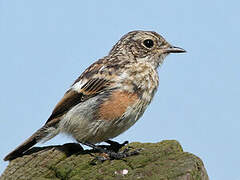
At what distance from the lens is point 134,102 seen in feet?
27.0

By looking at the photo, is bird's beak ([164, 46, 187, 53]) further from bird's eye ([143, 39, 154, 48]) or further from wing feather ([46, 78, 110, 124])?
wing feather ([46, 78, 110, 124])

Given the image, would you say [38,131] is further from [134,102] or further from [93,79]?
[134,102]

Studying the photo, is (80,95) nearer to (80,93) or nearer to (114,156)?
(80,93)

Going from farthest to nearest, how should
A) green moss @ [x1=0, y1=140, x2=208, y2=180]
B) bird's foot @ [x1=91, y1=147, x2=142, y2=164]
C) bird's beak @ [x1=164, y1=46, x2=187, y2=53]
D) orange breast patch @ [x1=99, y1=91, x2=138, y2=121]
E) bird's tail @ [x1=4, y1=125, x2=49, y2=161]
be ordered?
bird's beak @ [x1=164, y1=46, x2=187, y2=53]
bird's tail @ [x1=4, y1=125, x2=49, y2=161]
orange breast patch @ [x1=99, y1=91, x2=138, y2=121]
bird's foot @ [x1=91, y1=147, x2=142, y2=164]
green moss @ [x1=0, y1=140, x2=208, y2=180]

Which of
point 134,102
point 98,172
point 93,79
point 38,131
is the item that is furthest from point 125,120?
point 98,172

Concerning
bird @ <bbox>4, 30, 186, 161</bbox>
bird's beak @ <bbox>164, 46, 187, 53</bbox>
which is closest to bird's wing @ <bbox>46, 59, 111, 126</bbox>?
bird @ <bbox>4, 30, 186, 161</bbox>

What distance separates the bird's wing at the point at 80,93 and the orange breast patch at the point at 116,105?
40 cm

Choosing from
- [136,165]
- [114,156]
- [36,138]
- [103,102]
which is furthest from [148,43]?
[136,165]

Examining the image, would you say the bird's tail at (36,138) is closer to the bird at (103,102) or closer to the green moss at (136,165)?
the bird at (103,102)

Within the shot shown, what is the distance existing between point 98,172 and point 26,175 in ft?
3.59

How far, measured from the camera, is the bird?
8.22 meters

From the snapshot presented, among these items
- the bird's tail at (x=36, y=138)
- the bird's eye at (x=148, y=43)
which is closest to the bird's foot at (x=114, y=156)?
the bird's tail at (x=36, y=138)

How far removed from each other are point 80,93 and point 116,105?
0.85 meters

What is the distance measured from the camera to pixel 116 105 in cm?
822
